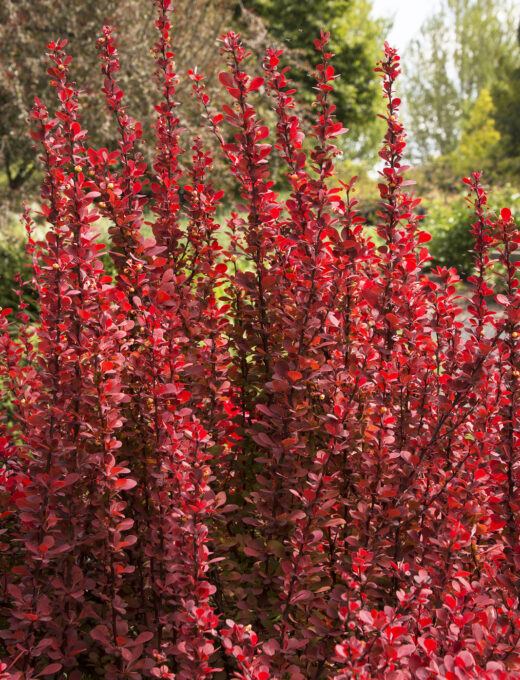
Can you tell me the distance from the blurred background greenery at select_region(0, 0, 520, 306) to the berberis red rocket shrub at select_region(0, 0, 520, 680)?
61cm

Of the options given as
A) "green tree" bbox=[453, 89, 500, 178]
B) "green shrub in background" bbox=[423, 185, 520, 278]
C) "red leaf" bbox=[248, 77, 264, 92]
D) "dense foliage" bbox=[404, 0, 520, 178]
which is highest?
"dense foliage" bbox=[404, 0, 520, 178]

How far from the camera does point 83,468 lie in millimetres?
1728

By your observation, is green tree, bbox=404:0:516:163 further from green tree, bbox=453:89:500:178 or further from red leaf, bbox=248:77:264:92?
red leaf, bbox=248:77:264:92

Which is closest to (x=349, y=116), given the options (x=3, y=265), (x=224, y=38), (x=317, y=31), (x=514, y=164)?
(x=317, y=31)

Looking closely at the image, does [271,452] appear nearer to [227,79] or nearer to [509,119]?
[227,79]

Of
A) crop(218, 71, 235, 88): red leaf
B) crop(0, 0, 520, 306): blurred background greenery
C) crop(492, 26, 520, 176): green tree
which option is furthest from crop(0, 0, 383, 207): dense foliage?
crop(492, 26, 520, 176): green tree

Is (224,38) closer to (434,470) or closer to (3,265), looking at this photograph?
(434,470)

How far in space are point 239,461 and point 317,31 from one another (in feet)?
81.0

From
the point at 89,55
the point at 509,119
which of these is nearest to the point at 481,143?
the point at 509,119

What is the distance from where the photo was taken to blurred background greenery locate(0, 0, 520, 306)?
34.4 feet

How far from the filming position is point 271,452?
1825mm

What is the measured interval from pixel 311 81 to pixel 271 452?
2260cm

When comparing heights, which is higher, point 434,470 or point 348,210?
point 348,210

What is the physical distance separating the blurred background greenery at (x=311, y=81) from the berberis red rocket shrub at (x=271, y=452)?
1.99 feet
